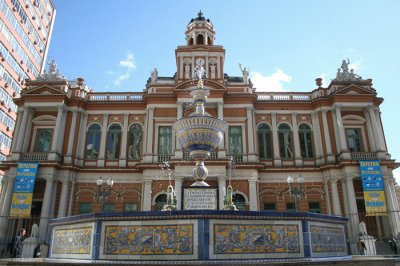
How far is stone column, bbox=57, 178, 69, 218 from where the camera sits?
22.4 meters

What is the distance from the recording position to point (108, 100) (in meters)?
25.9

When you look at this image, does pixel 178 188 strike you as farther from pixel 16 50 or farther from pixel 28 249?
pixel 16 50

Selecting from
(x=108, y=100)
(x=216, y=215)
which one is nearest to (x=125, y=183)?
(x=108, y=100)

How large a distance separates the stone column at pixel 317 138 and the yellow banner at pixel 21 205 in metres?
20.2

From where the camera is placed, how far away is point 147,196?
71.8 ft

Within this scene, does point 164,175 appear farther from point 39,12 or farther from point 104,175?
point 39,12

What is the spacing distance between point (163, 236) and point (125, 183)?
17261 mm

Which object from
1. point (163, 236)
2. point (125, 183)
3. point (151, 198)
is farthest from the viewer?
point (125, 183)

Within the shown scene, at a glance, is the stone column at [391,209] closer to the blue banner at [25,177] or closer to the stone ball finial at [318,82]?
the stone ball finial at [318,82]

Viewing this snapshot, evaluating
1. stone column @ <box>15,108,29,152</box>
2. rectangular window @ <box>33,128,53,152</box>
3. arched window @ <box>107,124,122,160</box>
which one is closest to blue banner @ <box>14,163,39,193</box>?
stone column @ <box>15,108,29,152</box>

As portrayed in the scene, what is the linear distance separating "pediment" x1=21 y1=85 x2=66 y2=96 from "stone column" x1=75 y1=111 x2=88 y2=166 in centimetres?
239

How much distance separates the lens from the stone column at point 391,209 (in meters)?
21.1

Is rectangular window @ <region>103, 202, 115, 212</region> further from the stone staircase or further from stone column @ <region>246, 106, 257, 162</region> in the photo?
the stone staircase

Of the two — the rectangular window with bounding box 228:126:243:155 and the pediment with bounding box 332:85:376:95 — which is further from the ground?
the pediment with bounding box 332:85:376:95
